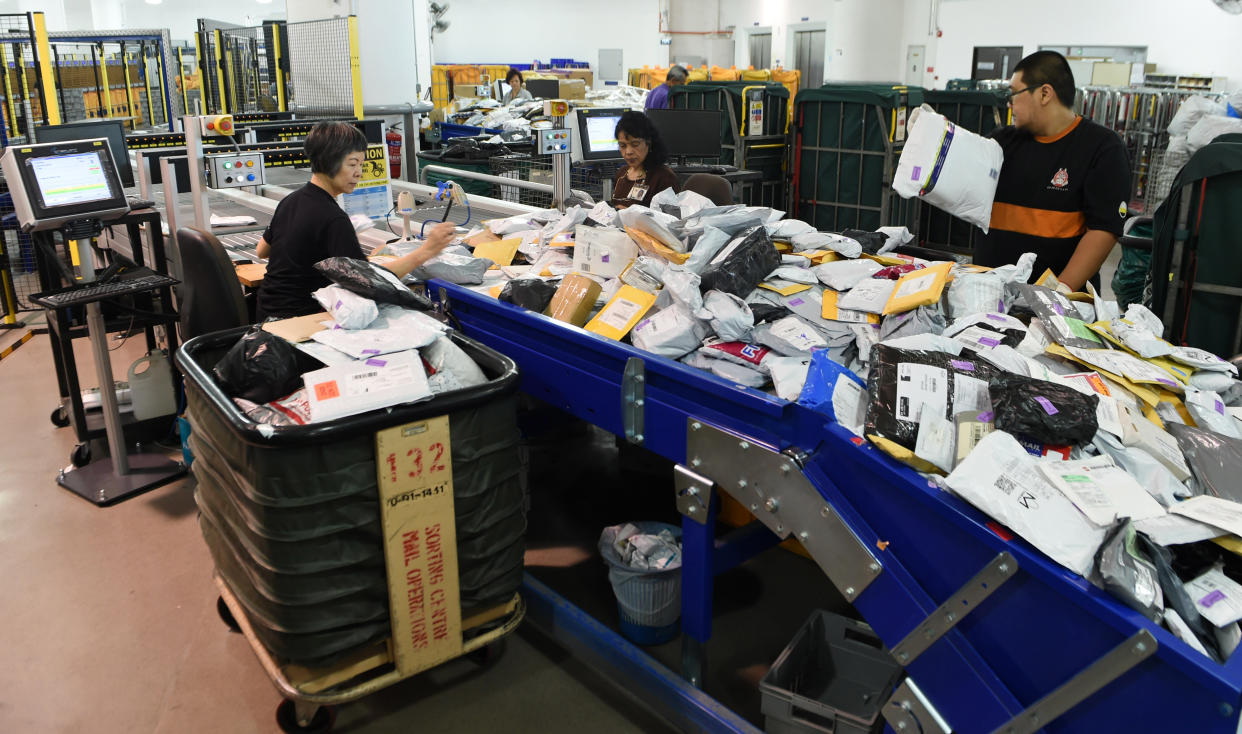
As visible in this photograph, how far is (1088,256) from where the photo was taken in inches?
121

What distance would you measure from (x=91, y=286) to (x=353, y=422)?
223 cm

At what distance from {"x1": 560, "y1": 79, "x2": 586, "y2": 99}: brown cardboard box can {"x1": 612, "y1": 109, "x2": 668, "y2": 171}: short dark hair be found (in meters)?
7.84

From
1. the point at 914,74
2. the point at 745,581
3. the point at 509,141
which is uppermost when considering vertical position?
the point at 914,74

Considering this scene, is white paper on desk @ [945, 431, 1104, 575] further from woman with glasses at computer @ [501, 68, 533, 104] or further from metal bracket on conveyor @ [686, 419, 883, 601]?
woman with glasses at computer @ [501, 68, 533, 104]

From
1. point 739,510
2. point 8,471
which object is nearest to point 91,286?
point 8,471

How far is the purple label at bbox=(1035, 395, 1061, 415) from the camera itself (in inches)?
63.2

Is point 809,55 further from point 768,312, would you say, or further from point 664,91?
point 768,312

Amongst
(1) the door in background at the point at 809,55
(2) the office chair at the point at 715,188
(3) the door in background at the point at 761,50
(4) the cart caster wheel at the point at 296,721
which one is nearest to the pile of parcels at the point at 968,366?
(4) the cart caster wheel at the point at 296,721

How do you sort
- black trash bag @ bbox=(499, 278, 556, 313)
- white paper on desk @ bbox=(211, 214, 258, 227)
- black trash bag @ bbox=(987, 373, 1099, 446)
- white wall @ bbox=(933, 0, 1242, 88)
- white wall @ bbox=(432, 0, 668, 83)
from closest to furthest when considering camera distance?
black trash bag @ bbox=(987, 373, 1099, 446)
black trash bag @ bbox=(499, 278, 556, 313)
white paper on desk @ bbox=(211, 214, 258, 227)
white wall @ bbox=(933, 0, 1242, 88)
white wall @ bbox=(432, 0, 668, 83)

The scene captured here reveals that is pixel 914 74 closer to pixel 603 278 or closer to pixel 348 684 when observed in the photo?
pixel 603 278

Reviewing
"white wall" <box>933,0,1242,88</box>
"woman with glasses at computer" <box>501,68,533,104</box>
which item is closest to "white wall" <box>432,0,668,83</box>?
"white wall" <box>933,0,1242,88</box>

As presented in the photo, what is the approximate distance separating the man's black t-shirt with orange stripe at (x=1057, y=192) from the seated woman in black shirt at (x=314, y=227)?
235 cm

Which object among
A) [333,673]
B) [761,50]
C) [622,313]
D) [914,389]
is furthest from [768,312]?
[761,50]

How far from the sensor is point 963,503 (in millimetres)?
1526
